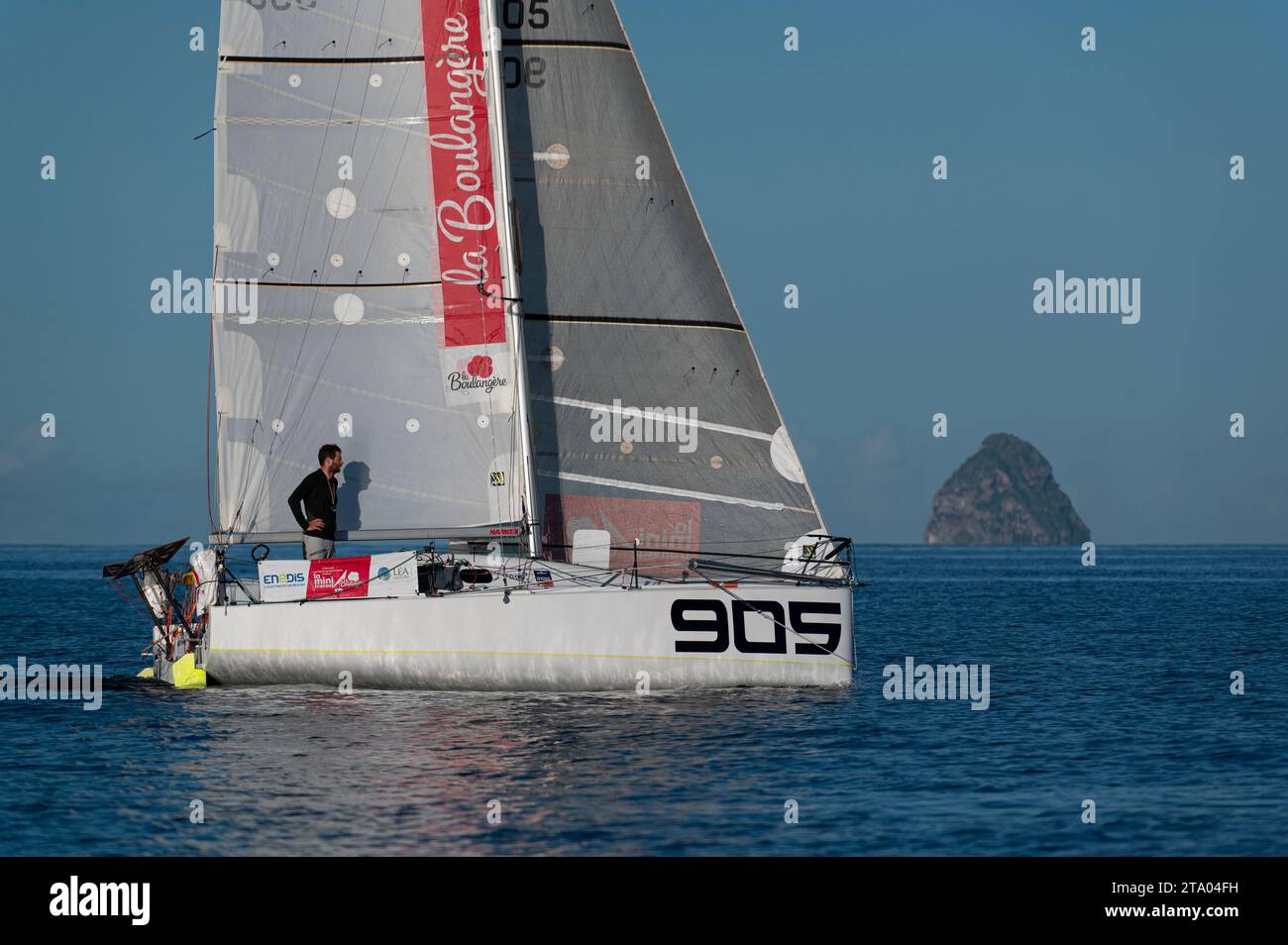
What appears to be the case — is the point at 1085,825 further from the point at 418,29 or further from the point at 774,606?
the point at 418,29

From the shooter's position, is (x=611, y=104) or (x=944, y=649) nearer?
(x=611, y=104)

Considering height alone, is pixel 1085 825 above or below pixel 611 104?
below

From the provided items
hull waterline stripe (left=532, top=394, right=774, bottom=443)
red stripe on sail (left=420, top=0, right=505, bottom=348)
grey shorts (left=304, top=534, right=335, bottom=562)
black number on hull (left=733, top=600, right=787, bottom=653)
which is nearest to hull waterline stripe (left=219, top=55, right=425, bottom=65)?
red stripe on sail (left=420, top=0, right=505, bottom=348)

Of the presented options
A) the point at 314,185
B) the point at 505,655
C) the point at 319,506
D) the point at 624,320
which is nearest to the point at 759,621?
the point at 505,655

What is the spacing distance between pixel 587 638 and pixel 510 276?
200 inches

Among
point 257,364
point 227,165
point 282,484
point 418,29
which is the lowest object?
point 282,484

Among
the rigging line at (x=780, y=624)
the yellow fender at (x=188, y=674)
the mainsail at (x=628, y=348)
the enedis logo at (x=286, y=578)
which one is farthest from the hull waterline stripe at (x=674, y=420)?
the yellow fender at (x=188, y=674)

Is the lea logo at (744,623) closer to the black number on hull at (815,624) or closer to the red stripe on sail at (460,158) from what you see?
the black number on hull at (815,624)

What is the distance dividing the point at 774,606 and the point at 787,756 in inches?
127

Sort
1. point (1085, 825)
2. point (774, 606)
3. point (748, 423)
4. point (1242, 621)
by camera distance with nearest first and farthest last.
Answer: point (1085, 825) → point (774, 606) → point (748, 423) → point (1242, 621)
